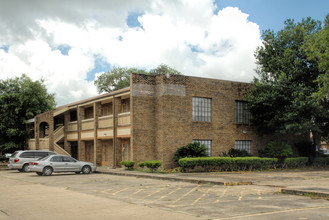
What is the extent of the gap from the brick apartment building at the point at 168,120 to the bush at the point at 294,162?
125 inches

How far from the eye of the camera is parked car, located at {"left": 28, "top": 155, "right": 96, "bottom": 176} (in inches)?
985

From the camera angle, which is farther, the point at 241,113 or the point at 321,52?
the point at 241,113

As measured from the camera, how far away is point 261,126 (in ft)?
109

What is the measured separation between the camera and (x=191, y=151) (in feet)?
92.5

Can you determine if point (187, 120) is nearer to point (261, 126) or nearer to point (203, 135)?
point (203, 135)

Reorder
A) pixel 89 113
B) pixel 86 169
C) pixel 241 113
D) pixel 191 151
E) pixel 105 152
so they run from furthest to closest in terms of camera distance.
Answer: pixel 89 113
pixel 105 152
pixel 241 113
pixel 191 151
pixel 86 169

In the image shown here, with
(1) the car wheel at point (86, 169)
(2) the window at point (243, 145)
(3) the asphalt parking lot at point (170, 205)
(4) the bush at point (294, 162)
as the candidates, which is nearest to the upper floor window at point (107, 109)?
(1) the car wheel at point (86, 169)

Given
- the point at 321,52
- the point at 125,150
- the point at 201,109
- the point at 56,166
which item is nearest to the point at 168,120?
the point at 201,109

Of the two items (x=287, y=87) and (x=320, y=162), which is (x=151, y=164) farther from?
(x=320, y=162)

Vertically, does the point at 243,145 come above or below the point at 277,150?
above

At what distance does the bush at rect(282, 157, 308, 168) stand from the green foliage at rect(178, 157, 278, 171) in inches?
47.6

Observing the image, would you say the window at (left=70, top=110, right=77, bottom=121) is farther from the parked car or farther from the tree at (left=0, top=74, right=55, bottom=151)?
the parked car

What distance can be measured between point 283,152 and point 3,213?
84.0 feet

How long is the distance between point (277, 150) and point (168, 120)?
987 cm
